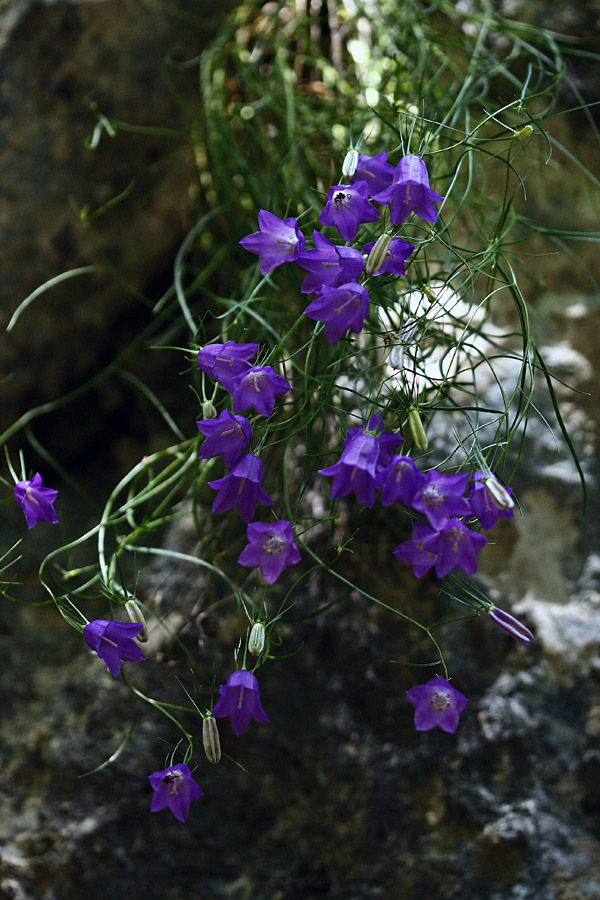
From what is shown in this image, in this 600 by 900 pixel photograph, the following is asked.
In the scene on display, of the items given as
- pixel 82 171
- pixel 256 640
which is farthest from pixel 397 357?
pixel 82 171

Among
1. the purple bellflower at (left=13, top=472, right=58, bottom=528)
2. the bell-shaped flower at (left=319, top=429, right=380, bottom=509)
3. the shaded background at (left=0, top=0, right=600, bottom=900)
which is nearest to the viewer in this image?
the bell-shaped flower at (left=319, top=429, right=380, bottom=509)

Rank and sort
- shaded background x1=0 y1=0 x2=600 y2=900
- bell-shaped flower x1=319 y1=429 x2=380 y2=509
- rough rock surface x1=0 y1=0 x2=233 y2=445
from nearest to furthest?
1. bell-shaped flower x1=319 y1=429 x2=380 y2=509
2. shaded background x1=0 y1=0 x2=600 y2=900
3. rough rock surface x1=0 y1=0 x2=233 y2=445

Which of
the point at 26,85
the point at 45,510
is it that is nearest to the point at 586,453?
the point at 45,510

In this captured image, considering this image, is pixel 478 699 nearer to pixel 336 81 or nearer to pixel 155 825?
pixel 155 825

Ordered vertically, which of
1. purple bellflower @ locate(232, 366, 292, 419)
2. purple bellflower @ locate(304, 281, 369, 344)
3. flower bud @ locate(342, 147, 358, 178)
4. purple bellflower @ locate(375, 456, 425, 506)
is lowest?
purple bellflower @ locate(375, 456, 425, 506)

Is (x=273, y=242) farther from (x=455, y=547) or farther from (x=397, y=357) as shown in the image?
(x=455, y=547)

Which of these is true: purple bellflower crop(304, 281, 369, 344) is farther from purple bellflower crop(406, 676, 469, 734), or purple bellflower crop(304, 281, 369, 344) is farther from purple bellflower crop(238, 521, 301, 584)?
purple bellflower crop(406, 676, 469, 734)

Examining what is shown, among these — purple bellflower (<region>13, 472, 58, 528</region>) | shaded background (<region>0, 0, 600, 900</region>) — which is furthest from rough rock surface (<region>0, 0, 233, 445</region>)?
purple bellflower (<region>13, 472, 58, 528</region>)

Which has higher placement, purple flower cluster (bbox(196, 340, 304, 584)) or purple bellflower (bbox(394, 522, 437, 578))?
purple flower cluster (bbox(196, 340, 304, 584))
